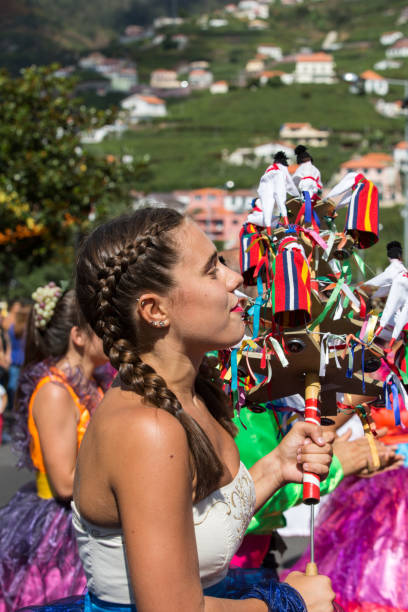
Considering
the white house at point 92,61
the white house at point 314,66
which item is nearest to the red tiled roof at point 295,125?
the white house at point 314,66

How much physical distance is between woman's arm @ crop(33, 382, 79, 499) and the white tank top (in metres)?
1.01

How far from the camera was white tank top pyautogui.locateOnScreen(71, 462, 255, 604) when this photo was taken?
154cm

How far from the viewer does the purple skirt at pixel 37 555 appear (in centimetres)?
269

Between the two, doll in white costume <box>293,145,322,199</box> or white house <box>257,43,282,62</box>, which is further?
white house <box>257,43,282,62</box>

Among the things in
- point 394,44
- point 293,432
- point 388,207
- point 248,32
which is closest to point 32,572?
point 293,432

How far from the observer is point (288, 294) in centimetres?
175

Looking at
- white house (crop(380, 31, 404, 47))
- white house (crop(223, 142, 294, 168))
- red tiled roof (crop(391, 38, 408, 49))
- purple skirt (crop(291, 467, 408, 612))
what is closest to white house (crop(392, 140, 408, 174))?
white house (crop(223, 142, 294, 168))

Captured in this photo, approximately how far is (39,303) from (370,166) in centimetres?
7973

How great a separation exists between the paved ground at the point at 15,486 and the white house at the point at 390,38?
445ft

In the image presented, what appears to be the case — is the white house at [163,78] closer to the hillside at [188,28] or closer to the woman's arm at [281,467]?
the hillside at [188,28]

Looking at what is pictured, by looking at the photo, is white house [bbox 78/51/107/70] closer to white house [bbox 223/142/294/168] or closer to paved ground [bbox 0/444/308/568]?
white house [bbox 223/142/294/168]

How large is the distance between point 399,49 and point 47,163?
12423 cm

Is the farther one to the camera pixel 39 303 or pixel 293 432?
pixel 39 303

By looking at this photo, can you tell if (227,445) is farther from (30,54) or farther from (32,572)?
(30,54)
